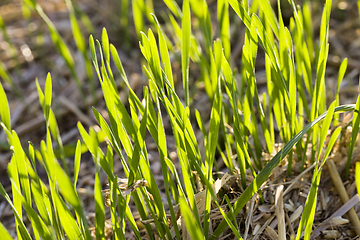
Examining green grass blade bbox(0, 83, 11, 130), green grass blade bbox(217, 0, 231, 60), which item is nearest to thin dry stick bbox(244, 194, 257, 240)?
green grass blade bbox(217, 0, 231, 60)

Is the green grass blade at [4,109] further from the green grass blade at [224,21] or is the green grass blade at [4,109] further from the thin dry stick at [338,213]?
the thin dry stick at [338,213]

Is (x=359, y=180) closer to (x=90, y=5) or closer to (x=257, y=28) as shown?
(x=257, y=28)

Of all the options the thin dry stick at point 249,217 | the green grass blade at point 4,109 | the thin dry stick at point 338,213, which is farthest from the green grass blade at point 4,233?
the thin dry stick at point 338,213

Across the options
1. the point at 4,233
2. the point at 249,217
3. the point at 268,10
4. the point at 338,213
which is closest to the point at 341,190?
the point at 338,213

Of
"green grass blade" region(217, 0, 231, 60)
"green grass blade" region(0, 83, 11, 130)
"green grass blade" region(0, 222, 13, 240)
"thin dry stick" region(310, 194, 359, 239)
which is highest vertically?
"green grass blade" region(217, 0, 231, 60)

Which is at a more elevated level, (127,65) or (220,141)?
(127,65)

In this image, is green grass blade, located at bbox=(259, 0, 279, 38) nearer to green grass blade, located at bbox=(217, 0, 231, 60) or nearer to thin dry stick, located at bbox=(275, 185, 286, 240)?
green grass blade, located at bbox=(217, 0, 231, 60)

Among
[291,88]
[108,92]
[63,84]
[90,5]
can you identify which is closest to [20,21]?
[90,5]

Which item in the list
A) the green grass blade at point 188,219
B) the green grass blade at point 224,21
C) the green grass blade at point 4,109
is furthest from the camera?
the green grass blade at point 224,21

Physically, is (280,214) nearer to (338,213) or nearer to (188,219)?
(338,213)
